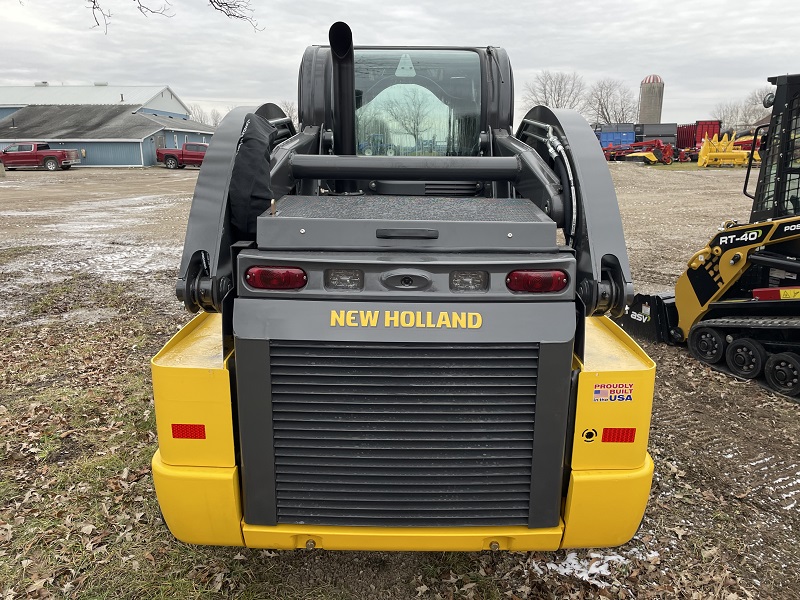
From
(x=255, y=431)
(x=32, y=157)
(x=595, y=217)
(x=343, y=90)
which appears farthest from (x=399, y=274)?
(x=32, y=157)

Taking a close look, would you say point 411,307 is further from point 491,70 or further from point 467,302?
point 491,70

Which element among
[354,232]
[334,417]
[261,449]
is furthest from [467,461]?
A: [354,232]

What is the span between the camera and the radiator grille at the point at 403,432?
2463mm

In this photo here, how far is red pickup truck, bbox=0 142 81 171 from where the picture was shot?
34781 mm

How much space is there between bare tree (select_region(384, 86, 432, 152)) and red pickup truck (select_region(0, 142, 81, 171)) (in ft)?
120

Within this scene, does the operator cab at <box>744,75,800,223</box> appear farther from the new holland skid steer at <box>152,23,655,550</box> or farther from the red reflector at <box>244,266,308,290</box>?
the red reflector at <box>244,266,308,290</box>

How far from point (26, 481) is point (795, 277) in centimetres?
624

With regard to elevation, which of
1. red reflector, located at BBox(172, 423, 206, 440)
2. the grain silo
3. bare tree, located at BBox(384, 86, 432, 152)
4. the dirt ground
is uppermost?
the grain silo

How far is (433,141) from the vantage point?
481 cm

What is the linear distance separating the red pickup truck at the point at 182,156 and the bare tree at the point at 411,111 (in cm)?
3435

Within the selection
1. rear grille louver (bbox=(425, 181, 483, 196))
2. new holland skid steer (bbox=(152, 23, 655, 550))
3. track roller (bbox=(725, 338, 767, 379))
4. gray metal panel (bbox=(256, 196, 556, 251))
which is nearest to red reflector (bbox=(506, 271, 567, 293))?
new holland skid steer (bbox=(152, 23, 655, 550))

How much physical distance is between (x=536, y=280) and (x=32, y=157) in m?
39.4

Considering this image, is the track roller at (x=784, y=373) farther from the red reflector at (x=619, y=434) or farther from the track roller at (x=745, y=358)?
the red reflector at (x=619, y=434)

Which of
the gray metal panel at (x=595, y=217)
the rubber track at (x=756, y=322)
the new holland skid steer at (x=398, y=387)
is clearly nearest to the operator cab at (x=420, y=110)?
the gray metal panel at (x=595, y=217)
